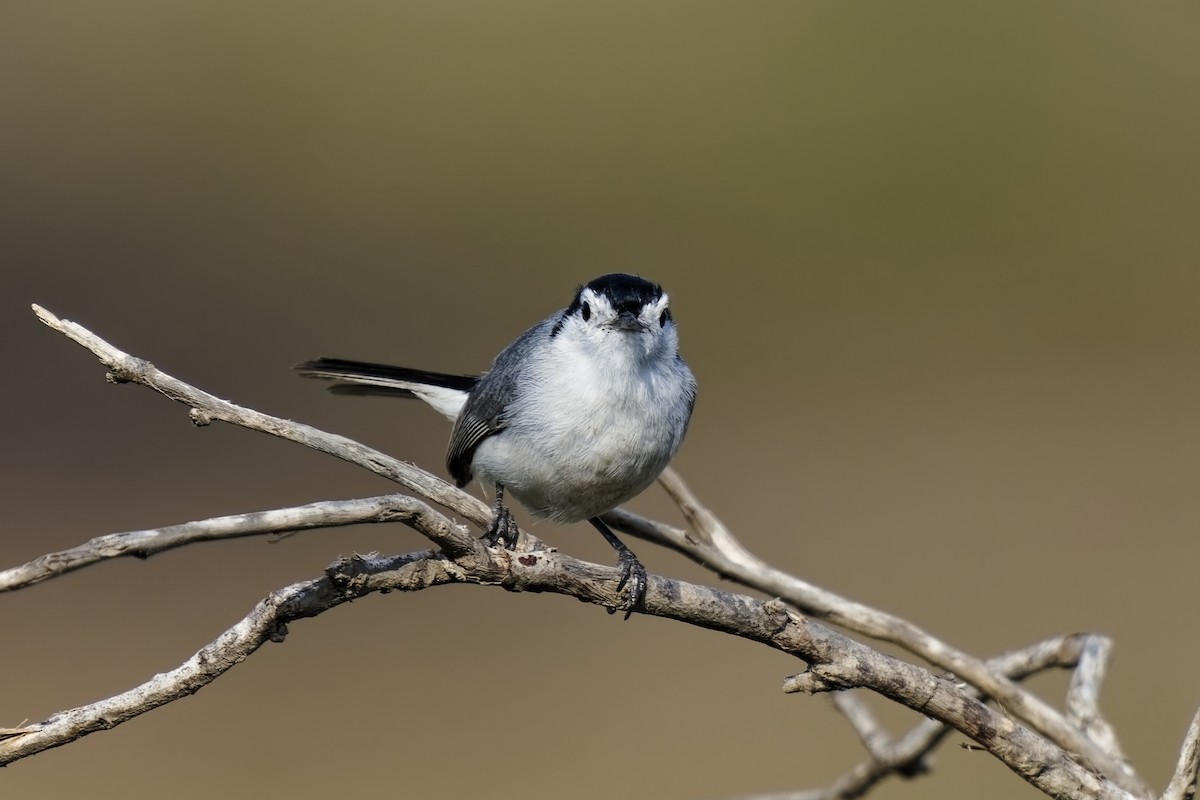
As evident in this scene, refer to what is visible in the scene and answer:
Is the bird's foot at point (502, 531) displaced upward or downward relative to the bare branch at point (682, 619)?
upward

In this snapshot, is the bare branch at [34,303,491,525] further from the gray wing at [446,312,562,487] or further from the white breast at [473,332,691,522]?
the gray wing at [446,312,562,487]

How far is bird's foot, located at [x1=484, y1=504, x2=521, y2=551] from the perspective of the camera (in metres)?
1.77

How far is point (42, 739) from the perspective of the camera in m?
1.21

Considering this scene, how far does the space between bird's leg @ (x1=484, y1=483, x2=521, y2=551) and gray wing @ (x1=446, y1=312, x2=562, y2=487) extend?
0.49 feet

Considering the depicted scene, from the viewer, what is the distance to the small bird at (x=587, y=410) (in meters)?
2.37

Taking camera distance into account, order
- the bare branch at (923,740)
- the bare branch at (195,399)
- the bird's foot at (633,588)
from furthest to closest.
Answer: the bare branch at (923,740), the bird's foot at (633,588), the bare branch at (195,399)

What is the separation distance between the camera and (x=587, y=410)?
2.40 metres

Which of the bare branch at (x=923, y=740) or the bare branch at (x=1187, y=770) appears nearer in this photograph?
the bare branch at (x=1187, y=770)

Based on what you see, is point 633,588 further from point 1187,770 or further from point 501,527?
point 1187,770

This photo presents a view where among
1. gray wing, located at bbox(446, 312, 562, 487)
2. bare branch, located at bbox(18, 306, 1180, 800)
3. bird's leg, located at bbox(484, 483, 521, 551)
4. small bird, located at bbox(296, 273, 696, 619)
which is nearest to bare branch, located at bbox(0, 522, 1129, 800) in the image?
bare branch, located at bbox(18, 306, 1180, 800)

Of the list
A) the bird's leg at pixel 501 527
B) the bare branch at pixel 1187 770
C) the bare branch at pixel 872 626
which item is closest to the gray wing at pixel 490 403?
the bird's leg at pixel 501 527

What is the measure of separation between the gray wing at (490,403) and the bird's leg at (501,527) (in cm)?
15

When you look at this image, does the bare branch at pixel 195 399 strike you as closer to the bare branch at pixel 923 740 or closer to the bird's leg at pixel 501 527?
the bird's leg at pixel 501 527

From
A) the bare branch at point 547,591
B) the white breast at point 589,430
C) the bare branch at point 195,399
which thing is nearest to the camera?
the bare branch at point 547,591
